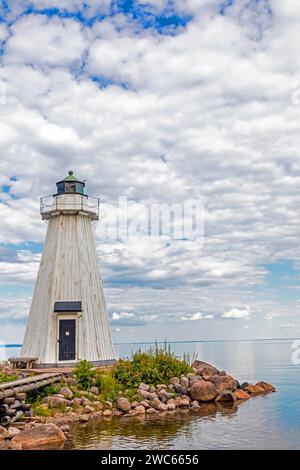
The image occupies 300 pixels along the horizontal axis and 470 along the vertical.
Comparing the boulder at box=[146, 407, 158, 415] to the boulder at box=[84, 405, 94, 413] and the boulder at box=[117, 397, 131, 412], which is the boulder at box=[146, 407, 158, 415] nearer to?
the boulder at box=[117, 397, 131, 412]

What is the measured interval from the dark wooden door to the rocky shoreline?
3.02 m

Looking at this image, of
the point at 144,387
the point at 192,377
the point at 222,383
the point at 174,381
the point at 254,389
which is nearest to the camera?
the point at 144,387

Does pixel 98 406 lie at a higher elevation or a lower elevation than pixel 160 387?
lower

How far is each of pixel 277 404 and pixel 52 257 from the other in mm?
13608

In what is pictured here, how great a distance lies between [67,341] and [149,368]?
474 cm

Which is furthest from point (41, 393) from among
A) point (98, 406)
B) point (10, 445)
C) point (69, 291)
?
point (69, 291)

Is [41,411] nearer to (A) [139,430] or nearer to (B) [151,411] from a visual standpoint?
(A) [139,430]

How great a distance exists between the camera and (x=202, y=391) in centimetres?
2450

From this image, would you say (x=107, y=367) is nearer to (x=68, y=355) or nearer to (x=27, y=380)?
(x=68, y=355)

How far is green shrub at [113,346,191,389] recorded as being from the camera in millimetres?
24109

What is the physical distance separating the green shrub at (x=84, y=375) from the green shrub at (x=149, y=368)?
4.44ft

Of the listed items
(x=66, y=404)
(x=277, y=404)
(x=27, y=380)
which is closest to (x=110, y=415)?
(x=66, y=404)

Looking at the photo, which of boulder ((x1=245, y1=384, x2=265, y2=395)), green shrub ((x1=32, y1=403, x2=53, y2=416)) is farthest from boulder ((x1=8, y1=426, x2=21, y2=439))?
boulder ((x1=245, y1=384, x2=265, y2=395))

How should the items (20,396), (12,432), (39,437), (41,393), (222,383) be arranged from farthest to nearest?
(222,383)
(41,393)
(20,396)
(12,432)
(39,437)
